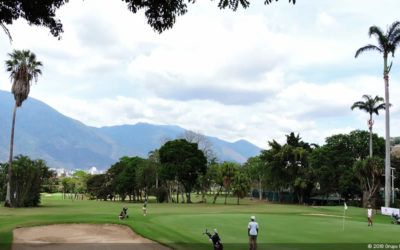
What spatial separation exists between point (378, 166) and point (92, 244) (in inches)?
2008

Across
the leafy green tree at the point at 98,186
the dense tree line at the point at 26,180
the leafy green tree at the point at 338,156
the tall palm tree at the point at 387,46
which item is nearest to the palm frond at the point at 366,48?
the tall palm tree at the point at 387,46

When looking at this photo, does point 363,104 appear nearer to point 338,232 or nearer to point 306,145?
point 306,145

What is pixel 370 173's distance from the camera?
59.3 meters

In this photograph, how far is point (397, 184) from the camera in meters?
76.6

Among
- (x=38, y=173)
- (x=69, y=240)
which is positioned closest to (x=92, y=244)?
(x=69, y=240)

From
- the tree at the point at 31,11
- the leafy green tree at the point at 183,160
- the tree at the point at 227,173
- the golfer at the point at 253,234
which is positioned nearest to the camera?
the tree at the point at 31,11

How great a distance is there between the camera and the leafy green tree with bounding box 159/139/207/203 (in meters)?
71.2

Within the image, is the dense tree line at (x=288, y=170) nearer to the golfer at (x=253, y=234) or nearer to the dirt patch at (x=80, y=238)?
the dirt patch at (x=80, y=238)

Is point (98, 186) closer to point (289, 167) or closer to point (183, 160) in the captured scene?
point (183, 160)

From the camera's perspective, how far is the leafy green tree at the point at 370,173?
185 feet

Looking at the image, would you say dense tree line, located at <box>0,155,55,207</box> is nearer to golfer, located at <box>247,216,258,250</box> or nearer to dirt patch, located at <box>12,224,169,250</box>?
dirt patch, located at <box>12,224,169,250</box>

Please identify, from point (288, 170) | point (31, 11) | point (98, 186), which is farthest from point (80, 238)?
point (98, 186)

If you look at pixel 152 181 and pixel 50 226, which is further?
pixel 152 181

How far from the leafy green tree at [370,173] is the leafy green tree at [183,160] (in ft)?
102
